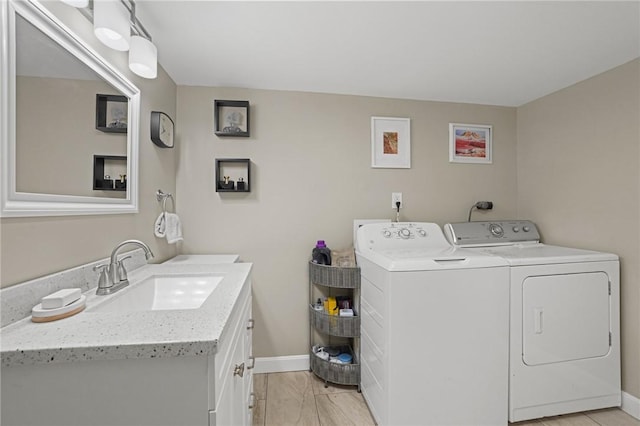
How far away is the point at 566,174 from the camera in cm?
212

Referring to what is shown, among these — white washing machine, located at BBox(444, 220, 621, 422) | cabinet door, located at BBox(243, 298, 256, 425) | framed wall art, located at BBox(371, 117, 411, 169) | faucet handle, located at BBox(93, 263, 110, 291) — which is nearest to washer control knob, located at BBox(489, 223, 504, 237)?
white washing machine, located at BBox(444, 220, 621, 422)

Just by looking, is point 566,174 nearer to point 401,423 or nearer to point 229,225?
point 401,423

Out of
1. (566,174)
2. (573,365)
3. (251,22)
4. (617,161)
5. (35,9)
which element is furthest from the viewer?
(566,174)

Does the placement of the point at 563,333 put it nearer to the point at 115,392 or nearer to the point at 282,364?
the point at 282,364

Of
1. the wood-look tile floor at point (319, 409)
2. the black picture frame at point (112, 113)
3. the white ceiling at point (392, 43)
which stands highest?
the white ceiling at point (392, 43)

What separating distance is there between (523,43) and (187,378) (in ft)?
7.24

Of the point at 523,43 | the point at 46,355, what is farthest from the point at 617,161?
the point at 46,355

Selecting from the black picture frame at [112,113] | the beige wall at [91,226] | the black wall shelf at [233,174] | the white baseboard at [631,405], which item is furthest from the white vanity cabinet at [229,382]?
the white baseboard at [631,405]

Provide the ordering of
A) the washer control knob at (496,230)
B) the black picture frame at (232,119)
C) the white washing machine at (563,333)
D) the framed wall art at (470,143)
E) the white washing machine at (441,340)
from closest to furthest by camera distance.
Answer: the white washing machine at (441,340) < the white washing machine at (563,333) < the black picture frame at (232,119) < the washer control knob at (496,230) < the framed wall art at (470,143)

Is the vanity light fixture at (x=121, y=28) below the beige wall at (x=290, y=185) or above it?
above

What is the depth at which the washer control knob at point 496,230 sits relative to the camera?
7.22 feet

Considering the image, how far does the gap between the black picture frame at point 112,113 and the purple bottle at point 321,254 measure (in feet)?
4.51

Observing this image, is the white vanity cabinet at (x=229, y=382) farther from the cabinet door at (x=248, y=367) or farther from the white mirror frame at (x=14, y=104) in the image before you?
the white mirror frame at (x=14, y=104)

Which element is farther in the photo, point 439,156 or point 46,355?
point 439,156
